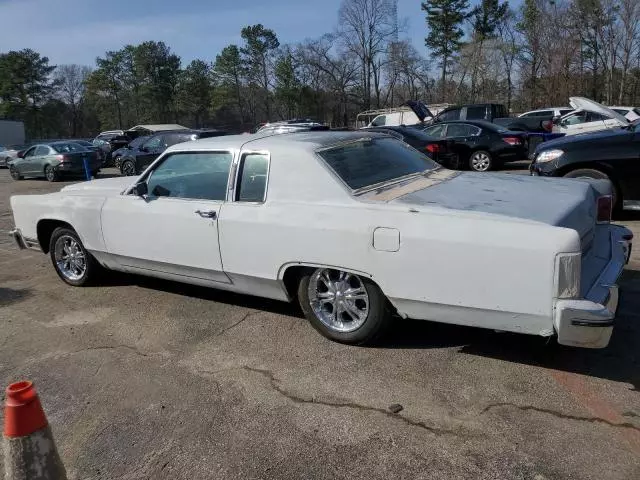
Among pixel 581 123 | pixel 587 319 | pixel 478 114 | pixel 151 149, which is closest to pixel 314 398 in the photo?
pixel 587 319

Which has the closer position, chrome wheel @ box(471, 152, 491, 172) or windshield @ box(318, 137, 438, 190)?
windshield @ box(318, 137, 438, 190)

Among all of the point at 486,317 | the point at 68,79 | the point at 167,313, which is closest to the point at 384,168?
the point at 486,317

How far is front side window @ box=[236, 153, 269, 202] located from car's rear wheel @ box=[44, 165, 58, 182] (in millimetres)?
17305

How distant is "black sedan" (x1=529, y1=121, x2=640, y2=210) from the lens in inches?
270

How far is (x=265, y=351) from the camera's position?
12.9 ft

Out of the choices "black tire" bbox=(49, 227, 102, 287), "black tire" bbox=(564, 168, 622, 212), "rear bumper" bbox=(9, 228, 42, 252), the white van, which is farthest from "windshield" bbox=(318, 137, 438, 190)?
the white van

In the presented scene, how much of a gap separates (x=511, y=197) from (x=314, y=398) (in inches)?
72.4

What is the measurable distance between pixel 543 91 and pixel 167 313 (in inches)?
1781

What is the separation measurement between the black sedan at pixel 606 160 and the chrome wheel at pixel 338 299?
4842 mm

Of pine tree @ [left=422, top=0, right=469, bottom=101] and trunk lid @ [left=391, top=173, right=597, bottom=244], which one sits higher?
pine tree @ [left=422, top=0, right=469, bottom=101]

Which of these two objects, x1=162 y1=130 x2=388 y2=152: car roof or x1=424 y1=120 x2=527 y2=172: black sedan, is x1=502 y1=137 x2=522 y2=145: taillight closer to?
x1=424 y1=120 x2=527 y2=172: black sedan

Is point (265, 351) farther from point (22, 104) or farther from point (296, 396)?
point (22, 104)

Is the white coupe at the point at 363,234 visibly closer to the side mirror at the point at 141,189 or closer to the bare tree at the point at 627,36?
the side mirror at the point at 141,189

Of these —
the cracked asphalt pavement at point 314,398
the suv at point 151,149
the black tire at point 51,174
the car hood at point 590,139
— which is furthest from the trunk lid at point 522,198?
the black tire at point 51,174
